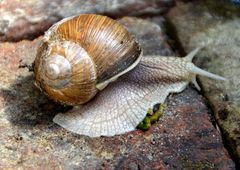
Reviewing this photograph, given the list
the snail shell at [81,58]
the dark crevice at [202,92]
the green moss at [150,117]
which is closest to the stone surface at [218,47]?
the dark crevice at [202,92]

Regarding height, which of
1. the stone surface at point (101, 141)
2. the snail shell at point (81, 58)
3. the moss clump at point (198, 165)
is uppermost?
the snail shell at point (81, 58)

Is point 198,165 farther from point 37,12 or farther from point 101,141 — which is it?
point 37,12

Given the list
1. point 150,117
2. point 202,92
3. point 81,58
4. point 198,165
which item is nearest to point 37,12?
point 81,58

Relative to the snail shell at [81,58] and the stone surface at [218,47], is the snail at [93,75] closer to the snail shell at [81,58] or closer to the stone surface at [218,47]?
the snail shell at [81,58]

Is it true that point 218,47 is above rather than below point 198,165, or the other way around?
above

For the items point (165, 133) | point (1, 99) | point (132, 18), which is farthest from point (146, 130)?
point (132, 18)

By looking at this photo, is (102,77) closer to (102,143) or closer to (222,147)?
(102,143)

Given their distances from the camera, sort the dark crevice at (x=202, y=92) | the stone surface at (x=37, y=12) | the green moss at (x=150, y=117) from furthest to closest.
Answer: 1. the stone surface at (x=37, y=12)
2. the green moss at (x=150, y=117)
3. the dark crevice at (x=202, y=92)

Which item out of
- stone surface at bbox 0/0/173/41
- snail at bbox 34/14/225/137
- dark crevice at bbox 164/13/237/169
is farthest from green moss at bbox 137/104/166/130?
stone surface at bbox 0/0/173/41
